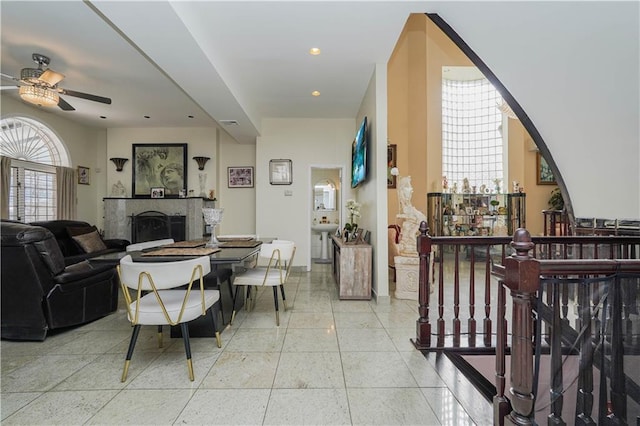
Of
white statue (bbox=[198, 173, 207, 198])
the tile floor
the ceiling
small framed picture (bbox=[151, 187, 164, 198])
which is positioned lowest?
the tile floor

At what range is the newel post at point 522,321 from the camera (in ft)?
3.94

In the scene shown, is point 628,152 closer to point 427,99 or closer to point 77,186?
point 427,99

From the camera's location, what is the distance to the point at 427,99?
6562 millimetres

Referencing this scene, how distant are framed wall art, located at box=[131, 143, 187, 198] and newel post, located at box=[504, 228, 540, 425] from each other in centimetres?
651

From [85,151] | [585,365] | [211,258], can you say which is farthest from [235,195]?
[585,365]

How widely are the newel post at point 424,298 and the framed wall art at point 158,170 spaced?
559 centimetres

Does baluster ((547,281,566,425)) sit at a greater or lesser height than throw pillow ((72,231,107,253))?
lesser

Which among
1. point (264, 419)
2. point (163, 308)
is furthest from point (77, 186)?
point (264, 419)

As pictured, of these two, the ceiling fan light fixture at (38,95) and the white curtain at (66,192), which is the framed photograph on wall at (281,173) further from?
the white curtain at (66,192)

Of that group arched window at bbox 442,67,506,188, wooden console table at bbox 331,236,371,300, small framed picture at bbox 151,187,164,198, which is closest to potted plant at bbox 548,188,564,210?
arched window at bbox 442,67,506,188

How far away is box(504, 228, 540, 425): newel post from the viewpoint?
1.20 meters

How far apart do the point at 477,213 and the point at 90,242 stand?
7782 millimetres

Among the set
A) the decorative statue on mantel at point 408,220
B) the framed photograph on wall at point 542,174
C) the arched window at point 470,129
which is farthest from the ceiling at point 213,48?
the framed photograph on wall at point 542,174

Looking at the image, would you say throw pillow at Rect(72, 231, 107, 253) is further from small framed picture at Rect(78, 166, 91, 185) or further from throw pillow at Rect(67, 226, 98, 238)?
small framed picture at Rect(78, 166, 91, 185)
